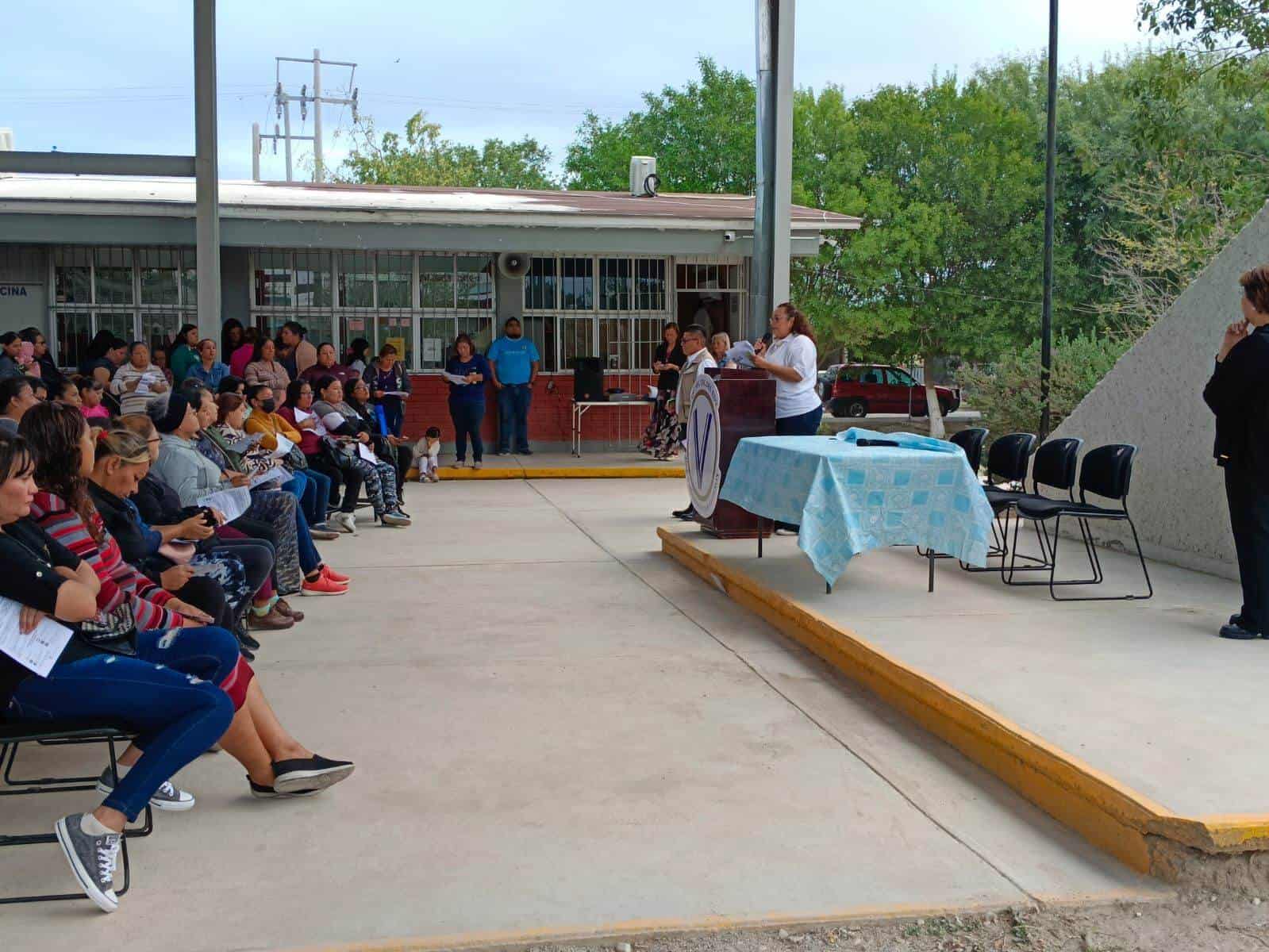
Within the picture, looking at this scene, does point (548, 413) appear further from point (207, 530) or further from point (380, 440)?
point (207, 530)

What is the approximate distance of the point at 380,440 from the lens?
11875mm

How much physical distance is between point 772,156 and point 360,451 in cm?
602

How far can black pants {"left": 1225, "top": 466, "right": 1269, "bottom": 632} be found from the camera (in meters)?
5.96

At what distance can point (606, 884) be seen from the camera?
3.58 m

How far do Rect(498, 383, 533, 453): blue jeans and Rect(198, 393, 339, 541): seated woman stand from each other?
7.14 metres

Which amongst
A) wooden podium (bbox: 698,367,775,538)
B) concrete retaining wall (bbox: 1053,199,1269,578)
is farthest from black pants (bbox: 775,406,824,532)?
concrete retaining wall (bbox: 1053,199,1269,578)

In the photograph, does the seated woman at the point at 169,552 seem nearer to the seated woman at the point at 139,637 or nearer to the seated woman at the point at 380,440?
the seated woman at the point at 139,637

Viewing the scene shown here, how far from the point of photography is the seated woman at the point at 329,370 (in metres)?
12.6

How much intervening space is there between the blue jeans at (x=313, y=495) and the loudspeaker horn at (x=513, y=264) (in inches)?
295

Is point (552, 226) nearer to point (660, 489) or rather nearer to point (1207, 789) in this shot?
point (660, 489)

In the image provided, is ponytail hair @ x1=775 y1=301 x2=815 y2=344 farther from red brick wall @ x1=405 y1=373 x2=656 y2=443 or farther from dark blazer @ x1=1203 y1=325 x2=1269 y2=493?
red brick wall @ x1=405 y1=373 x2=656 y2=443

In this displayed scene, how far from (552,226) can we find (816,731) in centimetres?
1134

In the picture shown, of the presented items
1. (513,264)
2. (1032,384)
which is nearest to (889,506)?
(513,264)

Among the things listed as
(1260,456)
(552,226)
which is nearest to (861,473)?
(1260,456)
